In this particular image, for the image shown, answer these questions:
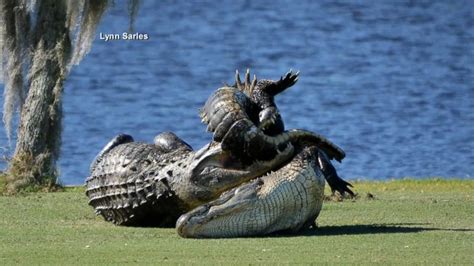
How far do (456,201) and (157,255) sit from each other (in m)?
4.61

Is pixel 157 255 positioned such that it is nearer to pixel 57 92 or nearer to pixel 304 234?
pixel 304 234

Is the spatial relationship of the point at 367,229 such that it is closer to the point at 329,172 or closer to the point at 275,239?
the point at 329,172

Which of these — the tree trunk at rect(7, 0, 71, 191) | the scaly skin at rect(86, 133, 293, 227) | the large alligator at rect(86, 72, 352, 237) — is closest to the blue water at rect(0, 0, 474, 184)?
the tree trunk at rect(7, 0, 71, 191)

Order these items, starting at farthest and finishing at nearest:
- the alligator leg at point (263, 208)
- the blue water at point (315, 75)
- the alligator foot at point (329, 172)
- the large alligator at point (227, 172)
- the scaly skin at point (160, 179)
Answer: the blue water at point (315, 75)
the alligator foot at point (329, 172)
the scaly skin at point (160, 179)
the large alligator at point (227, 172)
the alligator leg at point (263, 208)

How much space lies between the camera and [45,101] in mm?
17766

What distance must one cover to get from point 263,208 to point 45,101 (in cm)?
538

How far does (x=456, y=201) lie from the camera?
51.3 feet

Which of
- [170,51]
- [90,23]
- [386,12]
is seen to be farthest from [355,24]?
[90,23]

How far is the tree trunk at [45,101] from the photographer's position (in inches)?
696

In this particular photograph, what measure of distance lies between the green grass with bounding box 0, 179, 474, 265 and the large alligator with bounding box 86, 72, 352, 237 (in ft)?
0.67

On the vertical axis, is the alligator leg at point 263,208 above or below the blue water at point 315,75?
above

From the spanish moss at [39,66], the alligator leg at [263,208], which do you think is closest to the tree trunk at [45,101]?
the spanish moss at [39,66]

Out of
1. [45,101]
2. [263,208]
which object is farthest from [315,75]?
[263,208]

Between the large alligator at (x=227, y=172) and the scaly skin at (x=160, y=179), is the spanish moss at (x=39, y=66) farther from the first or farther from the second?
the large alligator at (x=227, y=172)
